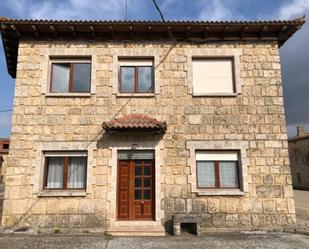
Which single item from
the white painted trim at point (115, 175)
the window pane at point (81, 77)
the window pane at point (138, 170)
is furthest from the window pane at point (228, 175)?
the window pane at point (81, 77)

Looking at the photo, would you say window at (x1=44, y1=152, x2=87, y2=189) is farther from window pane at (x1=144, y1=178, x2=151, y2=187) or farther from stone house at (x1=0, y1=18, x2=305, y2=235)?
window pane at (x1=144, y1=178, x2=151, y2=187)

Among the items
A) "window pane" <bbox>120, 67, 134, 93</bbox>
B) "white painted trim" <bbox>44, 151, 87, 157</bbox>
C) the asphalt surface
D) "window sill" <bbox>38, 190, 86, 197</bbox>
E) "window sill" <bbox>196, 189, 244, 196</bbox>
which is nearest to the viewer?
the asphalt surface

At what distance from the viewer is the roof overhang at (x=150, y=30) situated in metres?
8.88

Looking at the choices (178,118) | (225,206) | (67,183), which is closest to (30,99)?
(67,183)

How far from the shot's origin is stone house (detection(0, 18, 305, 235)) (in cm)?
842

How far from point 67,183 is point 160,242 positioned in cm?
359

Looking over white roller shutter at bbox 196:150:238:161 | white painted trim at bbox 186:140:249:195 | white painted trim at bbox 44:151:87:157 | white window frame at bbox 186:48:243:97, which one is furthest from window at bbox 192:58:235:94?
white painted trim at bbox 44:151:87:157

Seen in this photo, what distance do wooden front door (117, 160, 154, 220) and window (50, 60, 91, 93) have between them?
9.62ft

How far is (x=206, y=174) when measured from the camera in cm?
887

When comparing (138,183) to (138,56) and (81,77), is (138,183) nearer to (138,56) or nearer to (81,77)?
(81,77)

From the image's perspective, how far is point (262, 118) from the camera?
904 centimetres

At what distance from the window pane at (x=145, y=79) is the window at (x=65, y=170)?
291cm

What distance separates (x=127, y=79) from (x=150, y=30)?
1.81 metres

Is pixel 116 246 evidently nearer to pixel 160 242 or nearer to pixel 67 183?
pixel 160 242
